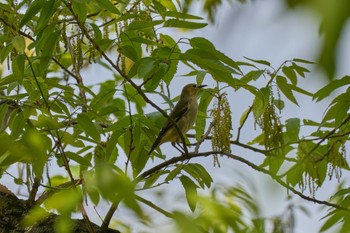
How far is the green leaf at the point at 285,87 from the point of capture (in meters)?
3.15

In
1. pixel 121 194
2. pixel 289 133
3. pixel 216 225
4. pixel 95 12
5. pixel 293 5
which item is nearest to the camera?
pixel 293 5

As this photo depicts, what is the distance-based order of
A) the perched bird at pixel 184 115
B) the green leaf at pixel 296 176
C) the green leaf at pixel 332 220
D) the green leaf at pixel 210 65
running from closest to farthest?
the green leaf at pixel 332 220, the green leaf at pixel 210 65, the green leaf at pixel 296 176, the perched bird at pixel 184 115

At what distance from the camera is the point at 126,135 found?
126 inches

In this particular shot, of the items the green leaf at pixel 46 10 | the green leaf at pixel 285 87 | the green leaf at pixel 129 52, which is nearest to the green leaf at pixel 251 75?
the green leaf at pixel 285 87

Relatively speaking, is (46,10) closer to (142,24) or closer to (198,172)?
(142,24)

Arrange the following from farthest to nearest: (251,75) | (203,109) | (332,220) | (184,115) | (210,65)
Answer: (184,115) → (203,109) → (251,75) → (210,65) → (332,220)

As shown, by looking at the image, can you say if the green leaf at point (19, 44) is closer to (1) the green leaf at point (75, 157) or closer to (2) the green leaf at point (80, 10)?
(2) the green leaf at point (80, 10)

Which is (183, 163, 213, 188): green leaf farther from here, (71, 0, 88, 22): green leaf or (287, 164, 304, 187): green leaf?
(71, 0, 88, 22): green leaf


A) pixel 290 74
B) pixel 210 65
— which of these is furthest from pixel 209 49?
pixel 290 74

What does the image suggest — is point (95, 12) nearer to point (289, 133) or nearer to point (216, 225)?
point (289, 133)

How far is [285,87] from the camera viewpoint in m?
3.22

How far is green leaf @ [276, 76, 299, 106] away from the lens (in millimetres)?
3152

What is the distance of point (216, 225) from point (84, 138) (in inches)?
100

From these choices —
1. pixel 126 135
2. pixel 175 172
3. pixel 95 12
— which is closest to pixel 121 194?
pixel 175 172
